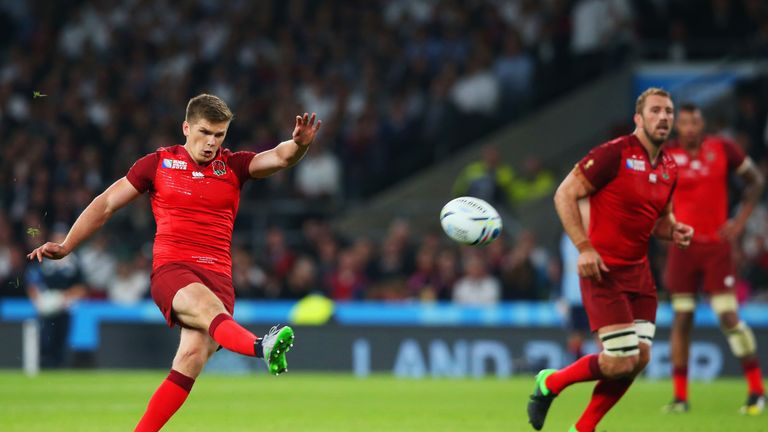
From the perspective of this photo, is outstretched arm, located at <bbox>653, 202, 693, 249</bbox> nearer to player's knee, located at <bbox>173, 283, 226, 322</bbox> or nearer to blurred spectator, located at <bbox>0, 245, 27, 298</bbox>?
player's knee, located at <bbox>173, 283, 226, 322</bbox>

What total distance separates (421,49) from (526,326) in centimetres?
786

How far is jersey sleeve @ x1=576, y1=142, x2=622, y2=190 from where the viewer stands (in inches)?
353

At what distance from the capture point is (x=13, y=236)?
2253cm

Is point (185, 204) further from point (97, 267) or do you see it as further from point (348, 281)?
point (97, 267)

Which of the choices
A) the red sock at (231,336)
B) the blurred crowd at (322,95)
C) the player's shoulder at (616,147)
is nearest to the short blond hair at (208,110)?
the red sock at (231,336)

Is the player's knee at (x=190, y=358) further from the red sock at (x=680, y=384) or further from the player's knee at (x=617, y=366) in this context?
the red sock at (x=680, y=384)

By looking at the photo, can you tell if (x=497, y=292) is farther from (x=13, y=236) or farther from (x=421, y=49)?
(x=13, y=236)

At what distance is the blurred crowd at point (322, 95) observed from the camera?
2111 cm

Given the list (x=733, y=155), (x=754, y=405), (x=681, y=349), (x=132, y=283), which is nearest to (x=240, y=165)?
(x=681, y=349)

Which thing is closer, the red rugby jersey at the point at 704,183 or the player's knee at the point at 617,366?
the player's knee at the point at 617,366

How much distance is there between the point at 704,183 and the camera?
1234 centimetres

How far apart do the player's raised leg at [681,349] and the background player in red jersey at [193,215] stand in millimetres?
4987

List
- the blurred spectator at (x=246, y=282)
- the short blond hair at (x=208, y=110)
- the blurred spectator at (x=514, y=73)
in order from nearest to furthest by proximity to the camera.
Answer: the short blond hair at (x=208, y=110)
the blurred spectator at (x=246, y=282)
the blurred spectator at (x=514, y=73)

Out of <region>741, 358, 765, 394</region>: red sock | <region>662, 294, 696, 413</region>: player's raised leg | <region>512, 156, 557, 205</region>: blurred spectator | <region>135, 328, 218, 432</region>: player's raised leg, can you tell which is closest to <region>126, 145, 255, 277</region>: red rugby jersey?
<region>135, 328, 218, 432</region>: player's raised leg
